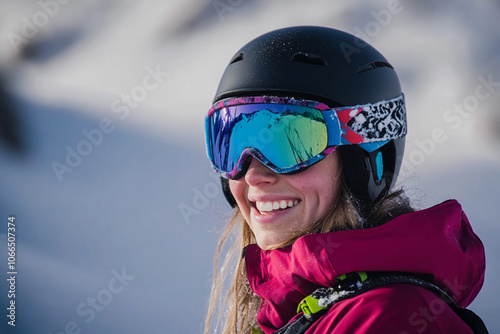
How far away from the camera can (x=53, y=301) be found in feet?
11.3

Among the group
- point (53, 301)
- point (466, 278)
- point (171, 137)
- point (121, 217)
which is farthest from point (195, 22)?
point (466, 278)

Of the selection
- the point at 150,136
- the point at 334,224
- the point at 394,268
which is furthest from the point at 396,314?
the point at 150,136

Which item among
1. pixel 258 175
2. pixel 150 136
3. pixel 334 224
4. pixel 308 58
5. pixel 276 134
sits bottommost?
pixel 334 224

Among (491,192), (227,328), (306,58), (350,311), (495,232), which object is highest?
(306,58)

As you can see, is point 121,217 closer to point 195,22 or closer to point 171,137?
point 171,137

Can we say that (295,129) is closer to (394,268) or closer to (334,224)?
(334,224)

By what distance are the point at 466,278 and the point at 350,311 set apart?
39 centimetres

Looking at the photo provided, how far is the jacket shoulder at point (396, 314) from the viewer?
3.78ft

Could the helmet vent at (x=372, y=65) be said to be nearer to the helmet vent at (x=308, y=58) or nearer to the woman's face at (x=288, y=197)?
the helmet vent at (x=308, y=58)

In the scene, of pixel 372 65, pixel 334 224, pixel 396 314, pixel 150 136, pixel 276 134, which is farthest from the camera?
pixel 150 136

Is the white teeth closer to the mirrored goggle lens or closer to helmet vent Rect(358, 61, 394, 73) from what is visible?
the mirrored goggle lens

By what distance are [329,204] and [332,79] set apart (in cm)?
43

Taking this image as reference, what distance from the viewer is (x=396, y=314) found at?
3.82ft

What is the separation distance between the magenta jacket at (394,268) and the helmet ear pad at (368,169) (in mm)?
305
